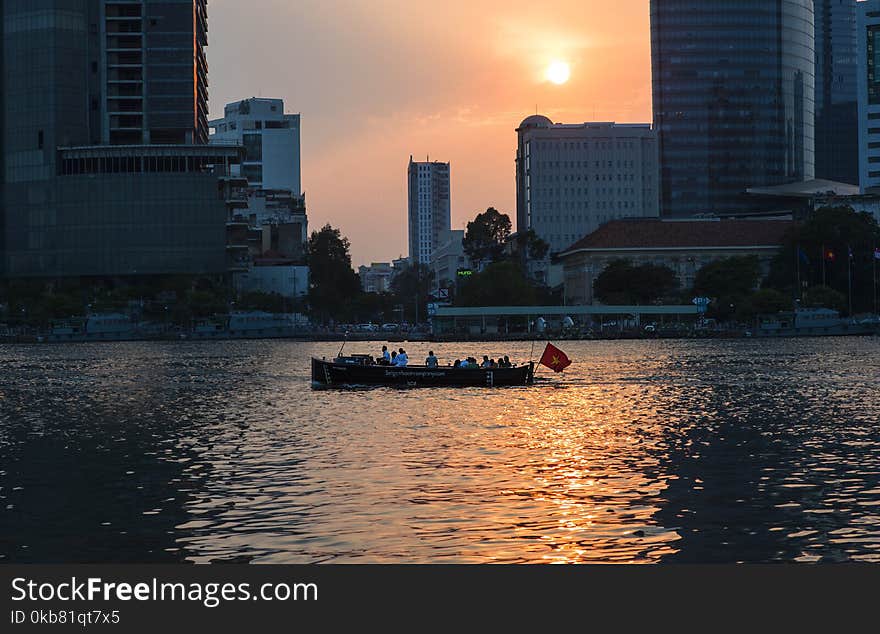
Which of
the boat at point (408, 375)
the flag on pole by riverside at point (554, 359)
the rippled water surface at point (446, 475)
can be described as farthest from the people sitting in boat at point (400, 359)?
the flag on pole by riverside at point (554, 359)

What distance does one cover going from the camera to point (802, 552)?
2770cm

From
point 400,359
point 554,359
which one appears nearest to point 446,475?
point 554,359

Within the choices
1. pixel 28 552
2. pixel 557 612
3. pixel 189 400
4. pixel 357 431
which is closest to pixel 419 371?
pixel 189 400

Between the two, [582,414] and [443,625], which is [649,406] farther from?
[443,625]

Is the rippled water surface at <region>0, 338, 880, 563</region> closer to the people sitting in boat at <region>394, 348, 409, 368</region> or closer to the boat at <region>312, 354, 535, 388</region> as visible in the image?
the boat at <region>312, 354, 535, 388</region>

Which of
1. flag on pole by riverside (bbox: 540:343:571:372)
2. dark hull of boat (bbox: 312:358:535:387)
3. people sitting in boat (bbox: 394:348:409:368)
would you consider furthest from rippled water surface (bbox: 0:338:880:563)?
people sitting in boat (bbox: 394:348:409:368)

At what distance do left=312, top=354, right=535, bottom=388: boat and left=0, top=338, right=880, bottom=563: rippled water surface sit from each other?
2.25 metres

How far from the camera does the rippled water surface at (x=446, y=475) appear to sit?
1139 inches

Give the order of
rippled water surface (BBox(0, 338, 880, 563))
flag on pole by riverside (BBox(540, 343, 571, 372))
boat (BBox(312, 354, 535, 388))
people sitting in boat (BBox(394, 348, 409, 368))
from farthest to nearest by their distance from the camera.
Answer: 1. people sitting in boat (BBox(394, 348, 409, 368))
2. flag on pole by riverside (BBox(540, 343, 571, 372))
3. boat (BBox(312, 354, 535, 388))
4. rippled water surface (BBox(0, 338, 880, 563))

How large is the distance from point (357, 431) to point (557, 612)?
33.6 meters

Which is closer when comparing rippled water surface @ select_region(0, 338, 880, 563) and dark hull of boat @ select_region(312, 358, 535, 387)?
rippled water surface @ select_region(0, 338, 880, 563)

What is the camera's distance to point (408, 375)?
85.2m

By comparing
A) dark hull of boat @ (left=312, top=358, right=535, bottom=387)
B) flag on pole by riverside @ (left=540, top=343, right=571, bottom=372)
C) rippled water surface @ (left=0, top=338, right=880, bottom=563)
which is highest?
flag on pole by riverside @ (left=540, top=343, right=571, bottom=372)

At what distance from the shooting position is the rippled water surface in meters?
28.9
